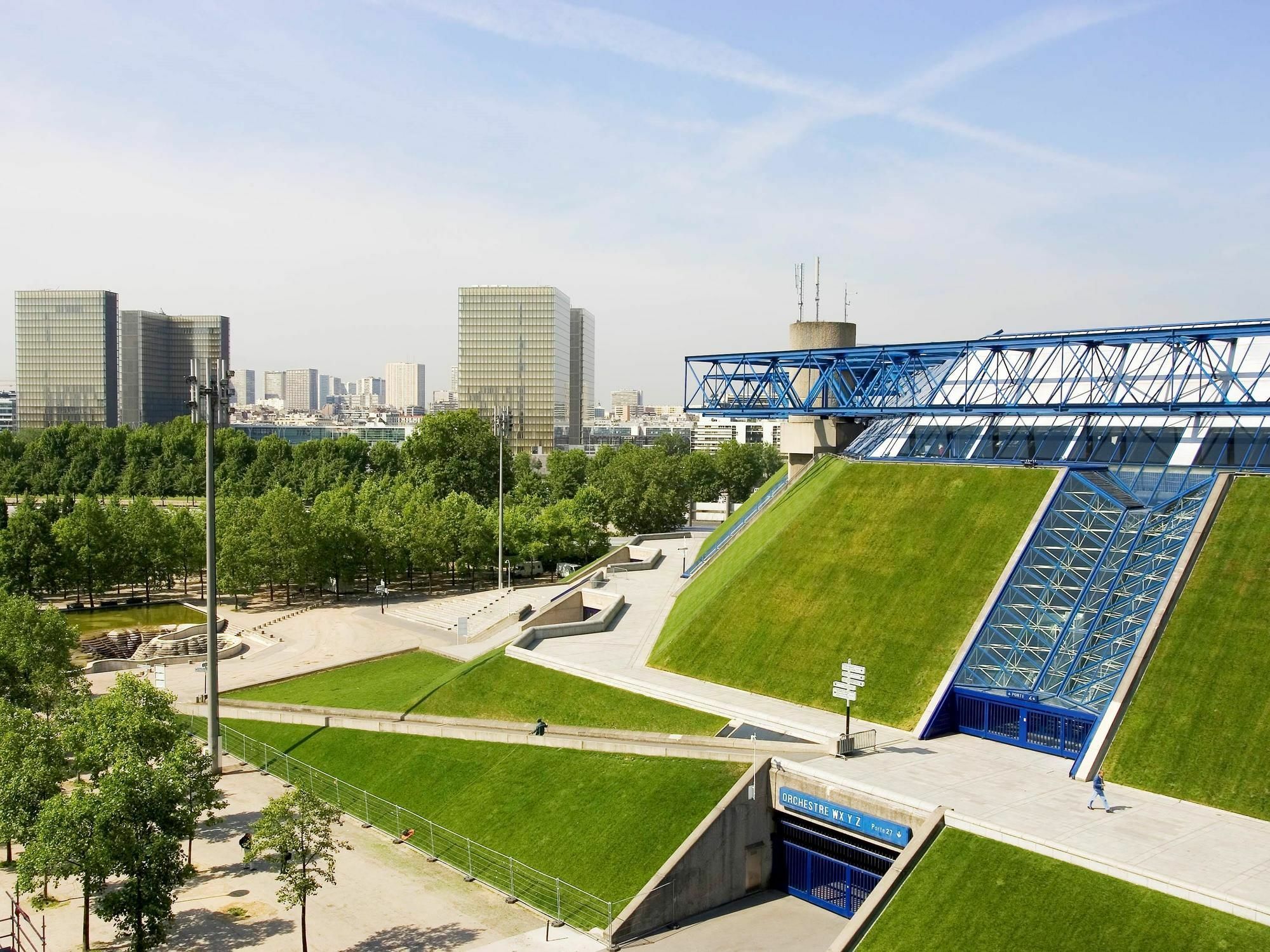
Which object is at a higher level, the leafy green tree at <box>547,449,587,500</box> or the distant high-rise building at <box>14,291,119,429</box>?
the distant high-rise building at <box>14,291,119,429</box>

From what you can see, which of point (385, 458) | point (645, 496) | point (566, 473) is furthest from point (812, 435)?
point (385, 458)

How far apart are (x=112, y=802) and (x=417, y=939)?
26.0 feet

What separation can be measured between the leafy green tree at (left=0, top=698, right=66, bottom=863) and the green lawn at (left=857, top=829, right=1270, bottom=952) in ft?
67.3

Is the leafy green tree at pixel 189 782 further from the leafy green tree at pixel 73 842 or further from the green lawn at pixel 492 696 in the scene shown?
the green lawn at pixel 492 696

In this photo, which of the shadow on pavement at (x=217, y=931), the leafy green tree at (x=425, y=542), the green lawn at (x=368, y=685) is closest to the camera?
the shadow on pavement at (x=217, y=931)

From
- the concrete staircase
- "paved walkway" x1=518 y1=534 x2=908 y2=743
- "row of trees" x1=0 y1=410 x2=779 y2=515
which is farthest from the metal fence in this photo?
"row of trees" x1=0 y1=410 x2=779 y2=515

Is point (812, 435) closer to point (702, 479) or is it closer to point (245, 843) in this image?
point (245, 843)

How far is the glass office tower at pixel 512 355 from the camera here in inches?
6678

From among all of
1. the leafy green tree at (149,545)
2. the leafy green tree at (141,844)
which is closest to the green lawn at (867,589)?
the leafy green tree at (141,844)

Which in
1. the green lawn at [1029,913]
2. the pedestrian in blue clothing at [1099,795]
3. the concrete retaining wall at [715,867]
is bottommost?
the concrete retaining wall at [715,867]

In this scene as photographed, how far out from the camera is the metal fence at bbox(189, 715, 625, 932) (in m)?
25.1

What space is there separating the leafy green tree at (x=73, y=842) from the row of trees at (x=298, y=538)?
160 feet

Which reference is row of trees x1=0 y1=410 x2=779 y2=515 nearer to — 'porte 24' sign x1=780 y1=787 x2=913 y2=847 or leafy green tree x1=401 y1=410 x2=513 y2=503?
leafy green tree x1=401 y1=410 x2=513 y2=503

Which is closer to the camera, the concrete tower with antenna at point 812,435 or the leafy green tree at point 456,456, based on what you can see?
the concrete tower with antenna at point 812,435
